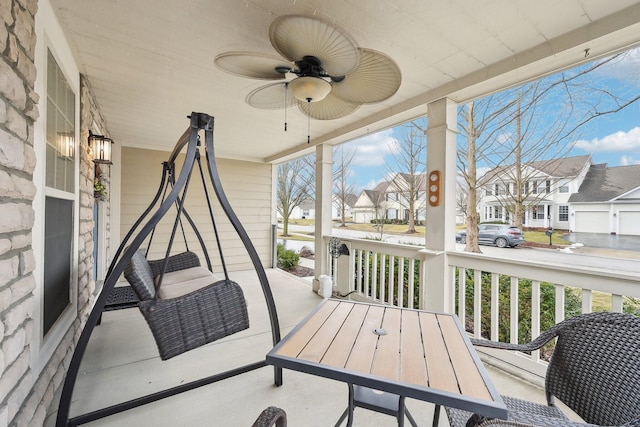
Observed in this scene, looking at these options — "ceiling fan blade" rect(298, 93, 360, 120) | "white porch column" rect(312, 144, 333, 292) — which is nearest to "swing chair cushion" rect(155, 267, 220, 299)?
"ceiling fan blade" rect(298, 93, 360, 120)

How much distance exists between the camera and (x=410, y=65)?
97.7 inches

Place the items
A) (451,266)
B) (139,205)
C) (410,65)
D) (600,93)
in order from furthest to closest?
1. (139,205)
2. (451,266)
3. (410,65)
4. (600,93)

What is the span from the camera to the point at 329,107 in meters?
2.20

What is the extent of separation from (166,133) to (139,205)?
5.45 ft

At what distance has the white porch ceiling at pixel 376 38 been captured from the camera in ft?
5.94

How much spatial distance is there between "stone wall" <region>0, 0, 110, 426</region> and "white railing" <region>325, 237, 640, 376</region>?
119 inches

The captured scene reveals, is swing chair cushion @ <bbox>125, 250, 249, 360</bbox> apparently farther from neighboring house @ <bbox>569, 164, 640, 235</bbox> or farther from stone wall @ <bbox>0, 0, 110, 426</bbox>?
neighboring house @ <bbox>569, 164, 640, 235</bbox>

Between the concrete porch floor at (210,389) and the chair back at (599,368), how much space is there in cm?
87

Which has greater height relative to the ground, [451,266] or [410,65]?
[410,65]

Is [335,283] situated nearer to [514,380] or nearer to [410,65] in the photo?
[514,380]

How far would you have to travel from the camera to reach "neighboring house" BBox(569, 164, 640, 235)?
2051 millimetres

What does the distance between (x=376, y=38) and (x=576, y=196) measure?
6.71 feet

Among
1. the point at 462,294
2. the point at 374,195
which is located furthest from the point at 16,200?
the point at 374,195

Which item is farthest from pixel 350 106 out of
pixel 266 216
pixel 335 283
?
pixel 266 216
